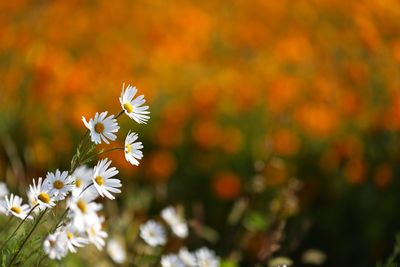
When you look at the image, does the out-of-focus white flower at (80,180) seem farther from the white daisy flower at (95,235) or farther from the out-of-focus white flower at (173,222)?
the out-of-focus white flower at (173,222)

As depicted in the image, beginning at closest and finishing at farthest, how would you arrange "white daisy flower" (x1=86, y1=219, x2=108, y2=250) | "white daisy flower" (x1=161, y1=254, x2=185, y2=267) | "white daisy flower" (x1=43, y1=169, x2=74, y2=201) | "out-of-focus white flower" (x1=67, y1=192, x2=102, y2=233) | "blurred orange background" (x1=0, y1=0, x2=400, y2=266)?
"white daisy flower" (x1=43, y1=169, x2=74, y2=201), "out-of-focus white flower" (x1=67, y1=192, x2=102, y2=233), "white daisy flower" (x1=86, y1=219, x2=108, y2=250), "white daisy flower" (x1=161, y1=254, x2=185, y2=267), "blurred orange background" (x1=0, y1=0, x2=400, y2=266)

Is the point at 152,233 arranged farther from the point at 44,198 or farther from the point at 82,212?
the point at 44,198

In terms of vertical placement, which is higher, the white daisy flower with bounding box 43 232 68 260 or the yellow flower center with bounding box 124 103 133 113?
the yellow flower center with bounding box 124 103 133 113

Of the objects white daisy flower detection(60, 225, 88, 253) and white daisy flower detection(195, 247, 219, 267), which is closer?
white daisy flower detection(60, 225, 88, 253)

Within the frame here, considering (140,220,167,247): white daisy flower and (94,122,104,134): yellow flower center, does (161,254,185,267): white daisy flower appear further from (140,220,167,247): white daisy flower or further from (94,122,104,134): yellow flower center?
(94,122,104,134): yellow flower center

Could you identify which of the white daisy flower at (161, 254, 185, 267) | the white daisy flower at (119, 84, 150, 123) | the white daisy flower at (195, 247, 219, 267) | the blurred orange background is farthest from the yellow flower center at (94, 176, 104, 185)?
the blurred orange background

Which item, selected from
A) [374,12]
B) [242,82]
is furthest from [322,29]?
[374,12]

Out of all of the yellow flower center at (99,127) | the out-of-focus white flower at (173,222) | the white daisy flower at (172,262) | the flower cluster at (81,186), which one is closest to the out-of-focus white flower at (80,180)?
the flower cluster at (81,186)
